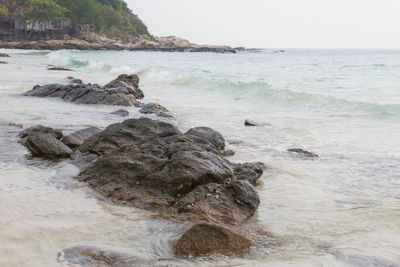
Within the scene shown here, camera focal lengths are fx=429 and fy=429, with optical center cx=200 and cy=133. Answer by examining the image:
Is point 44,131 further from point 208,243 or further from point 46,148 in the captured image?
point 208,243

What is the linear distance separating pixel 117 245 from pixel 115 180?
135 centimetres

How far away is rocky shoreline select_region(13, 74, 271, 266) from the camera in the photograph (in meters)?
3.15

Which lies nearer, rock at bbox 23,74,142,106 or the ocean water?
the ocean water

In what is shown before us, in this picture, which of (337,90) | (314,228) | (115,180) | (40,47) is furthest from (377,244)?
(40,47)

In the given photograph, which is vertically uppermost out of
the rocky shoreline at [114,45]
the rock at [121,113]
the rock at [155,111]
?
the rocky shoreline at [114,45]

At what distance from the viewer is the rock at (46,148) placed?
569 cm

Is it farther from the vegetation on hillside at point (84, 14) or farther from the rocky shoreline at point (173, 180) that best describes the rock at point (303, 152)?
the vegetation on hillside at point (84, 14)

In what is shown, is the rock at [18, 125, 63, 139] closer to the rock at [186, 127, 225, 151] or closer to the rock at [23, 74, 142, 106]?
the rock at [186, 127, 225, 151]

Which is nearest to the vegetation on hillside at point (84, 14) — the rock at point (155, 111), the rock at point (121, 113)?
the rock at point (155, 111)

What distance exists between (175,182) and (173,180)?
0.03 m

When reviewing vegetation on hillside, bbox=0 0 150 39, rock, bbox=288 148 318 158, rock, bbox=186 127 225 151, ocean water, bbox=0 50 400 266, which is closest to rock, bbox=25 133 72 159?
ocean water, bbox=0 50 400 266

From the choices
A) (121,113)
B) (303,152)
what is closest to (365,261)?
(303,152)

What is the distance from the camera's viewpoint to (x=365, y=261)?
3.10m

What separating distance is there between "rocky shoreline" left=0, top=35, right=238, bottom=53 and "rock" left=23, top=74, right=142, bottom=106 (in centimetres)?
5785
